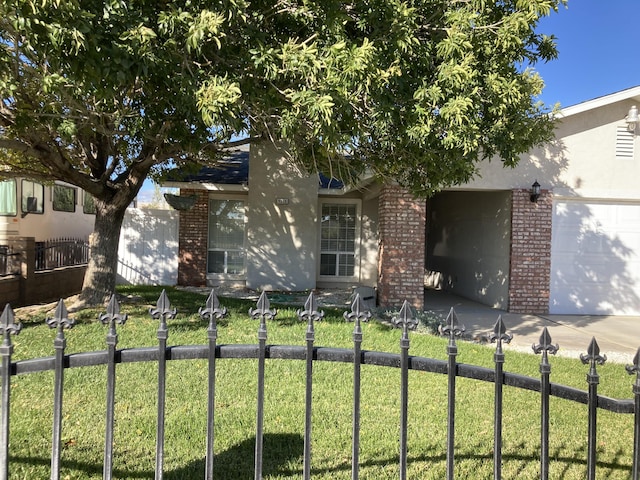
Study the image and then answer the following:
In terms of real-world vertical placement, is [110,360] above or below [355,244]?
below

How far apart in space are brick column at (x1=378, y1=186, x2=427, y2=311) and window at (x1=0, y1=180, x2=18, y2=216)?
988cm

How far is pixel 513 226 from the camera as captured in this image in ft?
33.4

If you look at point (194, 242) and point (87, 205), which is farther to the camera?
point (87, 205)

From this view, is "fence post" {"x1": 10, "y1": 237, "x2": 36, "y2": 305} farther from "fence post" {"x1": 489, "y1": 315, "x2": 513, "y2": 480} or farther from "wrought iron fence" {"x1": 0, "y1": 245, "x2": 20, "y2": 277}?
"fence post" {"x1": 489, "y1": 315, "x2": 513, "y2": 480}

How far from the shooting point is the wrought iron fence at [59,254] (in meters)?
11.1

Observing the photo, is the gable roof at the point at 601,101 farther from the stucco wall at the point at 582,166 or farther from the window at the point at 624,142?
the window at the point at 624,142

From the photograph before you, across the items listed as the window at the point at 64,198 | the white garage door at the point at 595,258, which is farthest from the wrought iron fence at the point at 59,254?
the white garage door at the point at 595,258

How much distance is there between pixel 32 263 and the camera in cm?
1014

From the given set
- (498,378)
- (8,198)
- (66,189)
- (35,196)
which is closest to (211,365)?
(498,378)

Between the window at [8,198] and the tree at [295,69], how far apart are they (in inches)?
242

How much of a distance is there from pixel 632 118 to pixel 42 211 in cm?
1569

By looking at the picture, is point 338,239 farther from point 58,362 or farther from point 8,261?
point 58,362

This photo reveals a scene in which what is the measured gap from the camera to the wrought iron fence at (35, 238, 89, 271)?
11.1 meters

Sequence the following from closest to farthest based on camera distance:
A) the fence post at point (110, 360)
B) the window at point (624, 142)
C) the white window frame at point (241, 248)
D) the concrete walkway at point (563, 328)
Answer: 1. the fence post at point (110, 360)
2. the concrete walkway at point (563, 328)
3. the window at point (624, 142)
4. the white window frame at point (241, 248)
